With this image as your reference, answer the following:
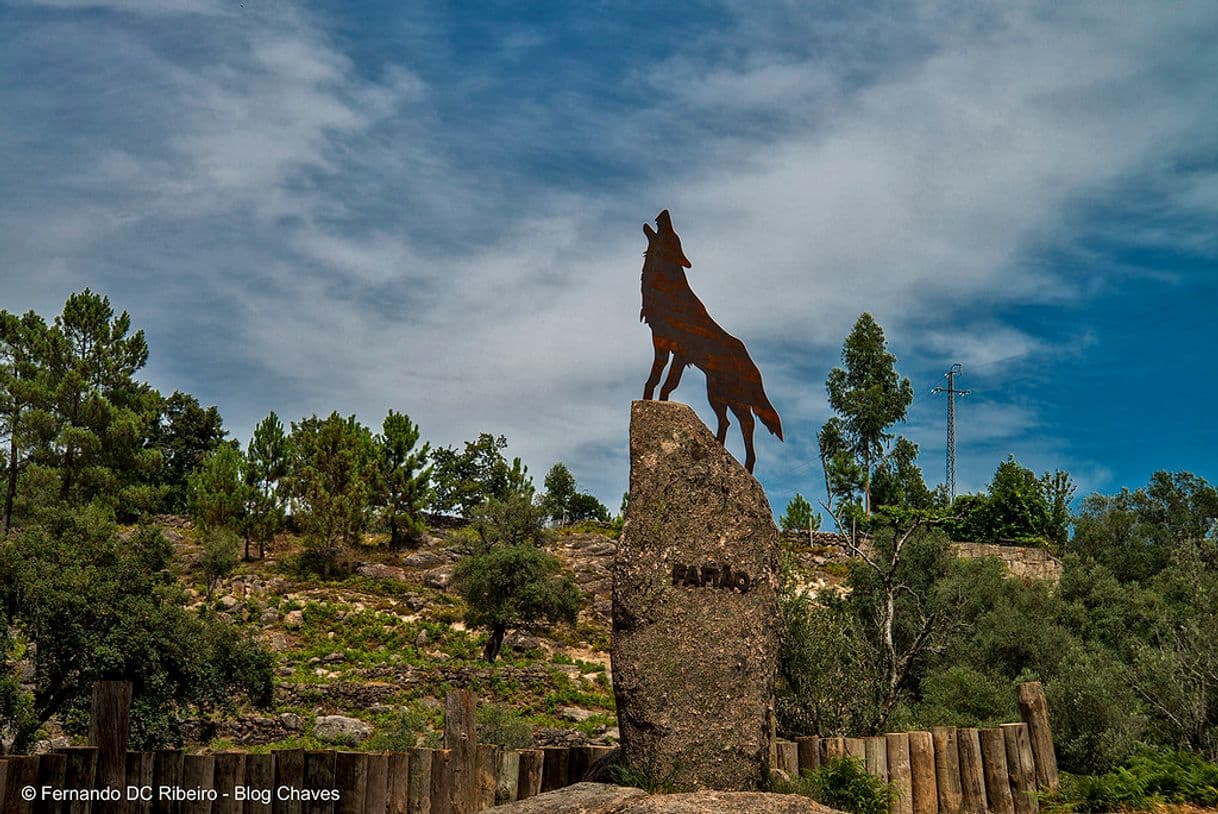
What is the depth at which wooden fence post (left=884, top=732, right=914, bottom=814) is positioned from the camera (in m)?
10.8

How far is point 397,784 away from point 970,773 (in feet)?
21.2

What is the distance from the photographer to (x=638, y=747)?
7.95 m

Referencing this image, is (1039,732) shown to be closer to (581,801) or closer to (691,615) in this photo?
(691,615)

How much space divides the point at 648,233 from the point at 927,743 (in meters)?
6.21

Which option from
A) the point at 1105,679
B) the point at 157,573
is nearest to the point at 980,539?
the point at 1105,679

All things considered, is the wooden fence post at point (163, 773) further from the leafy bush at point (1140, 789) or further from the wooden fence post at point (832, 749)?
the leafy bush at point (1140, 789)

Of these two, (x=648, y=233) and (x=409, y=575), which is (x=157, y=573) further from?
(x=409, y=575)

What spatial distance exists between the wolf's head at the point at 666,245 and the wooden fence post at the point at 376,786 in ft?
17.0

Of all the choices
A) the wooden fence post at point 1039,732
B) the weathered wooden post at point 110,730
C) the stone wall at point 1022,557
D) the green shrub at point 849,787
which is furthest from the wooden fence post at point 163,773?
the stone wall at point 1022,557

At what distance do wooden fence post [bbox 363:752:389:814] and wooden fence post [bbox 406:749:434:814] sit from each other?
0.86 ft

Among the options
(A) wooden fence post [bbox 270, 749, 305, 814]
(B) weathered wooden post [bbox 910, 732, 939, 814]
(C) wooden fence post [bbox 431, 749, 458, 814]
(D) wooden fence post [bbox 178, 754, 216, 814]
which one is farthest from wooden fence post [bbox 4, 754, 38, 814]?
(B) weathered wooden post [bbox 910, 732, 939, 814]

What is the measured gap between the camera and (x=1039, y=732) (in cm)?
1216

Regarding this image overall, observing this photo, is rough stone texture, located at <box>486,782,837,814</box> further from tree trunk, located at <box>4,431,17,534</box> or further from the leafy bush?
tree trunk, located at <box>4,431,17,534</box>

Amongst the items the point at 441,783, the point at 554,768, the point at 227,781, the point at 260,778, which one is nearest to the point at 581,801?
the point at 441,783
